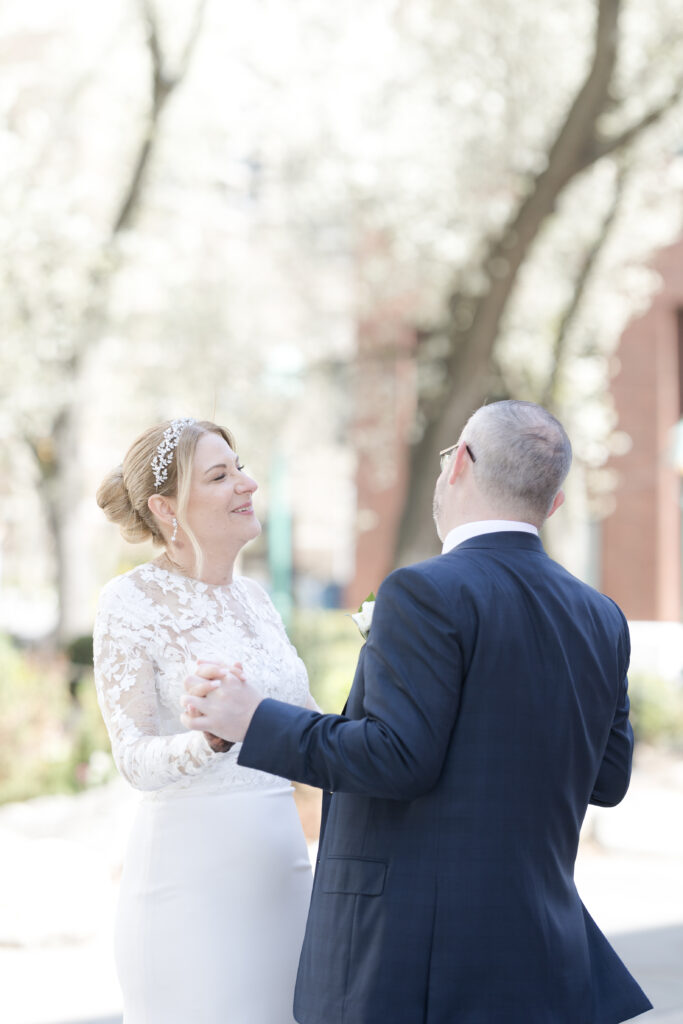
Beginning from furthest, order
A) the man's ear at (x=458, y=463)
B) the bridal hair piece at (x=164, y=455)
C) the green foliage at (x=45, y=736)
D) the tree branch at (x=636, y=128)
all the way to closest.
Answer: the tree branch at (x=636, y=128) < the green foliage at (x=45, y=736) < the bridal hair piece at (x=164, y=455) < the man's ear at (x=458, y=463)

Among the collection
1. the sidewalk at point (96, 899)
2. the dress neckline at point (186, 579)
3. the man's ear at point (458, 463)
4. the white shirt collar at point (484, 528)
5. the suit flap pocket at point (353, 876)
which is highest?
the man's ear at point (458, 463)

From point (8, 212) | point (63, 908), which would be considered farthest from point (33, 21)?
point (63, 908)

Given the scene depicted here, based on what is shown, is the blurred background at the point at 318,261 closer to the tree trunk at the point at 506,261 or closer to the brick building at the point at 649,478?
the tree trunk at the point at 506,261

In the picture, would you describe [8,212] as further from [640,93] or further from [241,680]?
[241,680]

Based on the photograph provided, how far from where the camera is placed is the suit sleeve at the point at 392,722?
7.33 ft

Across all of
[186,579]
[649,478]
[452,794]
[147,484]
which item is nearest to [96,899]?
[186,579]

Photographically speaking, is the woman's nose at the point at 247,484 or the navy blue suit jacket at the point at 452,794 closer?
the navy blue suit jacket at the point at 452,794

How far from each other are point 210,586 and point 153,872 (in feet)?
2.34

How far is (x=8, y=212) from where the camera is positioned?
11828 mm

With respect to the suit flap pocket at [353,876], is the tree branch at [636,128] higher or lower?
higher

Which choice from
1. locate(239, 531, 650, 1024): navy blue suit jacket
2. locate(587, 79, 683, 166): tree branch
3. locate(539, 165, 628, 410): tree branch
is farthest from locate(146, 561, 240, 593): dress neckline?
locate(539, 165, 628, 410): tree branch

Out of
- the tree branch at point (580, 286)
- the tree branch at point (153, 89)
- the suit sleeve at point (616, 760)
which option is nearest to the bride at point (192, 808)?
the suit sleeve at point (616, 760)

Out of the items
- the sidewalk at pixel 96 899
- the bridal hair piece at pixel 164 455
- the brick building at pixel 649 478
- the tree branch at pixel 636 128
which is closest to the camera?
the bridal hair piece at pixel 164 455

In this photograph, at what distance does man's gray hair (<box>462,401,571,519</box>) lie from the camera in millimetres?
2426
